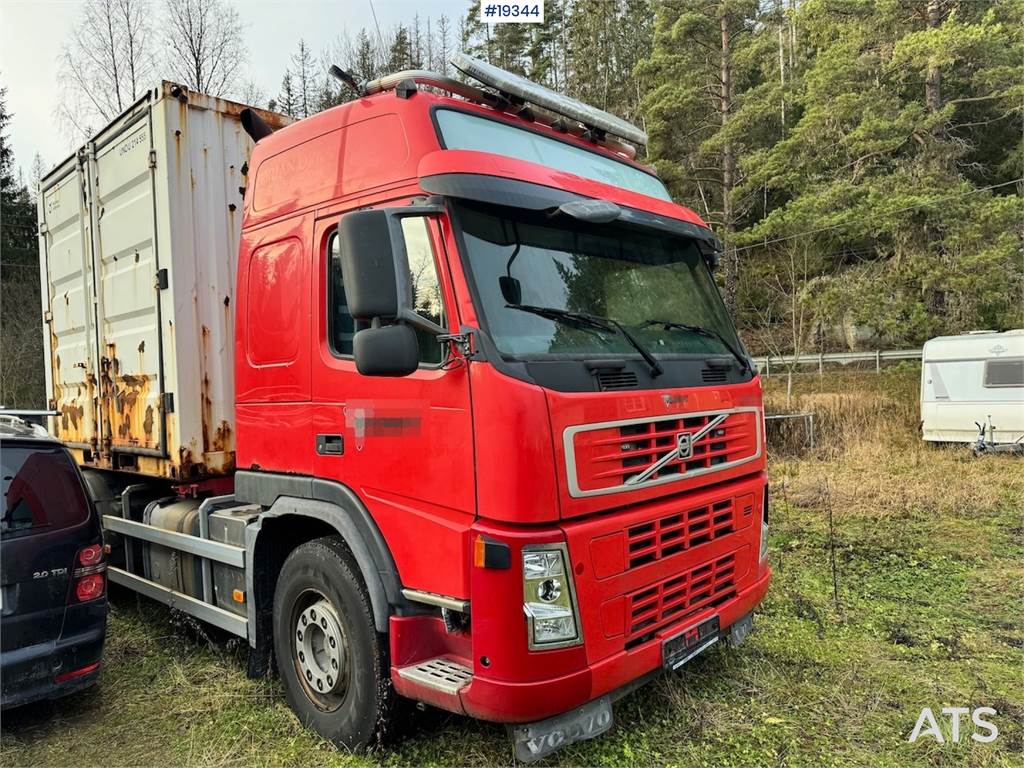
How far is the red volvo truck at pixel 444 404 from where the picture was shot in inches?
103

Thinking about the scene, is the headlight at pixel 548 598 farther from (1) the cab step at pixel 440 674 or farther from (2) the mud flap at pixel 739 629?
(2) the mud flap at pixel 739 629

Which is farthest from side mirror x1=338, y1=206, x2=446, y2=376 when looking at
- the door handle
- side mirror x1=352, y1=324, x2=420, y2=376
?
the door handle

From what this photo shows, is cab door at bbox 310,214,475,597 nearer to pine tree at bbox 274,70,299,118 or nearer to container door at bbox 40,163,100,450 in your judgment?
container door at bbox 40,163,100,450

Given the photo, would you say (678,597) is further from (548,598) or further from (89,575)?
(89,575)

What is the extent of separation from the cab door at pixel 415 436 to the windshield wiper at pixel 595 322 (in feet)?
1.20

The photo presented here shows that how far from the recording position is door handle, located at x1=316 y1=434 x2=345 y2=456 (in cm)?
322

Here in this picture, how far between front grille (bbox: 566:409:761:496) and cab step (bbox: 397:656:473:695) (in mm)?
856

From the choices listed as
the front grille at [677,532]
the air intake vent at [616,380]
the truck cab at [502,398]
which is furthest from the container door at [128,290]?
the front grille at [677,532]

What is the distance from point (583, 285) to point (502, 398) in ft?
2.71

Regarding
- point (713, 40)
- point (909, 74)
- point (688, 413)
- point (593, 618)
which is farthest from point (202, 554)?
point (713, 40)

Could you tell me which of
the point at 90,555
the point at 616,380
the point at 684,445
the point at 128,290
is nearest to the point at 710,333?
the point at 684,445

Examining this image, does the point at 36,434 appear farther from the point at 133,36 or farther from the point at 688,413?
the point at 133,36

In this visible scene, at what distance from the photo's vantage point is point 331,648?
10.7ft

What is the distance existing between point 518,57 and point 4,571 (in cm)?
2648
